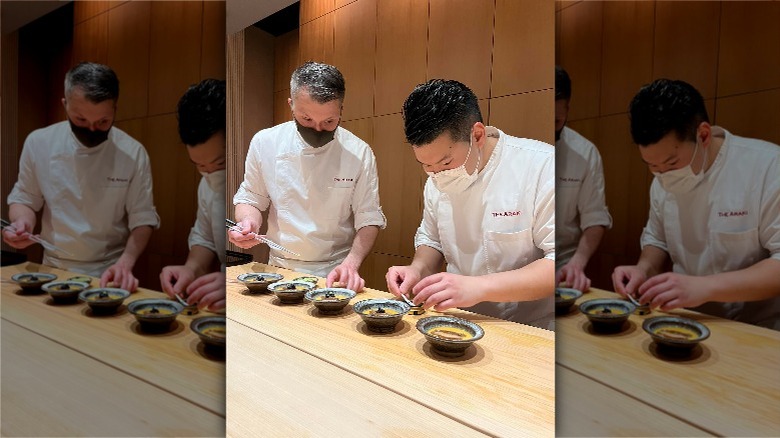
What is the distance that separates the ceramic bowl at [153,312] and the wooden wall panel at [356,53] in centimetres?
72

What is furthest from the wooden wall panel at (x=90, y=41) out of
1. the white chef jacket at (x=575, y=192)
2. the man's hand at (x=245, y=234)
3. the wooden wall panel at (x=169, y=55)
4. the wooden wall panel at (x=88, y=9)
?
the white chef jacket at (x=575, y=192)

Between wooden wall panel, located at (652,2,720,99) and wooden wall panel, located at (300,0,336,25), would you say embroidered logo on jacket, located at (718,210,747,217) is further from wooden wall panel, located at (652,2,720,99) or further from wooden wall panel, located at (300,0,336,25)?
wooden wall panel, located at (300,0,336,25)

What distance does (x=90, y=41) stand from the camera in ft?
3.64

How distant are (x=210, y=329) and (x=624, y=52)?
4.13 feet

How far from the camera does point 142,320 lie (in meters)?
1.13

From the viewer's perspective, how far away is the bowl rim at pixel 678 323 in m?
0.86

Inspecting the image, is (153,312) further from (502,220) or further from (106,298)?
(502,220)

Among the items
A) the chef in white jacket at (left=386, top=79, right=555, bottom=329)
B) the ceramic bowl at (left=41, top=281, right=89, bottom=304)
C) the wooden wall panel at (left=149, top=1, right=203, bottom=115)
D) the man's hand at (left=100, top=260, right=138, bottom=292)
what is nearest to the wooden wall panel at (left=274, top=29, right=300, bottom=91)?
the wooden wall panel at (left=149, top=1, right=203, bottom=115)

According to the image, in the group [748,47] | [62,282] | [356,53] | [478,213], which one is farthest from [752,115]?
[62,282]

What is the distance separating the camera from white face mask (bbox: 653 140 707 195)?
85 centimetres

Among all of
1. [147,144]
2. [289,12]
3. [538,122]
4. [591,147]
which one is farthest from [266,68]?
[591,147]

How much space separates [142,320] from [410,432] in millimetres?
751

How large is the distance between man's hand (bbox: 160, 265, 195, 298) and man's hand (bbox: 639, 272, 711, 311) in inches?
44.8

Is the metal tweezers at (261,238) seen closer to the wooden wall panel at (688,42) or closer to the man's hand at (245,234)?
the man's hand at (245,234)
